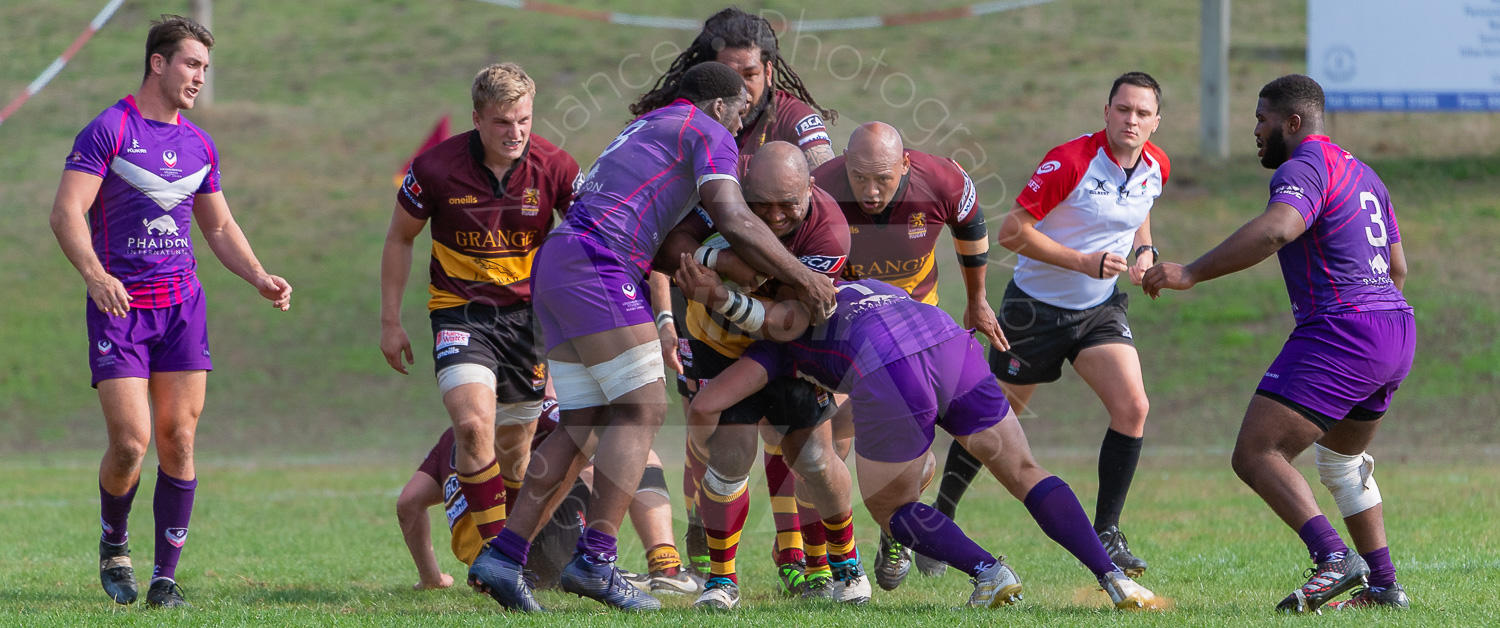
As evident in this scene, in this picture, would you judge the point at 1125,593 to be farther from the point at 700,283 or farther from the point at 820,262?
the point at 700,283

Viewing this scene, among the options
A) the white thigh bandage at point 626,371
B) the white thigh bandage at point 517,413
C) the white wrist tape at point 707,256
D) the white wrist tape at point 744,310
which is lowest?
the white thigh bandage at point 517,413

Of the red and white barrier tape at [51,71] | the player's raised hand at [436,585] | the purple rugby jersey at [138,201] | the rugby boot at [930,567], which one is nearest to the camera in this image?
the purple rugby jersey at [138,201]

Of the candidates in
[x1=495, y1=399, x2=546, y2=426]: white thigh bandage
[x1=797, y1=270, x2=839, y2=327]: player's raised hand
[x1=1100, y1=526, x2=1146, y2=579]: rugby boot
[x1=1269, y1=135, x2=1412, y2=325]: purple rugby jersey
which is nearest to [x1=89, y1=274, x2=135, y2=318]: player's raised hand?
[x1=495, y1=399, x2=546, y2=426]: white thigh bandage

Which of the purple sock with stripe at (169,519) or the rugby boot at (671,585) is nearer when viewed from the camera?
the purple sock with stripe at (169,519)

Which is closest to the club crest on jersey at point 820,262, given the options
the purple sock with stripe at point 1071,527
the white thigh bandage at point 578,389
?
the white thigh bandage at point 578,389

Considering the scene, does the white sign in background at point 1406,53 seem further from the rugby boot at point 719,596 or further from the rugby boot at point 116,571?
the rugby boot at point 116,571

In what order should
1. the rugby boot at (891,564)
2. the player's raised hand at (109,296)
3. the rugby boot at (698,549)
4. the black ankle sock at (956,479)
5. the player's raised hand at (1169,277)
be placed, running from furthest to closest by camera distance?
the black ankle sock at (956,479) → the rugby boot at (698,549) → the rugby boot at (891,564) → the player's raised hand at (109,296) → the player's raised hand at (1169,277)

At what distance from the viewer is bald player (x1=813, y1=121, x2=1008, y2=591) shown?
5.60 meters

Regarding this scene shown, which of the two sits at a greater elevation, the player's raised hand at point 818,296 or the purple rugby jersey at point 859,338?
the player's raised hand at point 818,296

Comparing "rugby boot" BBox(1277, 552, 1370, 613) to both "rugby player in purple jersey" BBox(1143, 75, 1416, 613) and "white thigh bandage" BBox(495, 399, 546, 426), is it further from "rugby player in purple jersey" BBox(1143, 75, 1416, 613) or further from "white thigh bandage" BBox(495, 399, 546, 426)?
"white thigh bandage" BBox(495, 399, 546, 426)

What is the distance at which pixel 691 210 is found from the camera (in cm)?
547

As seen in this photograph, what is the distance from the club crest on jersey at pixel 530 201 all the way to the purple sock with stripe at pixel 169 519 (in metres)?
1.98

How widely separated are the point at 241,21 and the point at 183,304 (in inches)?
1037

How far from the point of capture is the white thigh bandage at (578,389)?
529 cm
